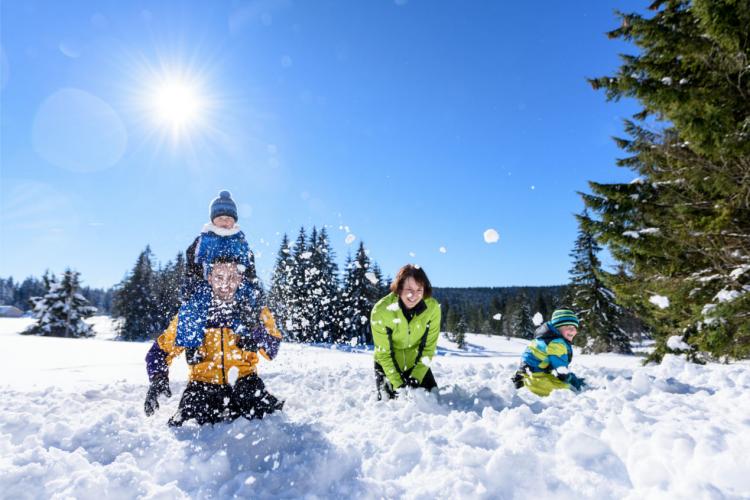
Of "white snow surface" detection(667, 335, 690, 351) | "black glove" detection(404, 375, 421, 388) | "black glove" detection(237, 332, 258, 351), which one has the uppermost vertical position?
"black glove" detection(237, 332, 258, 351)

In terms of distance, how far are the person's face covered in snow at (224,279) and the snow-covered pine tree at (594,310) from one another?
27283 millimetres

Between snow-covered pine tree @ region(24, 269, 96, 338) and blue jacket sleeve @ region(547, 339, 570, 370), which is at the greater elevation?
snow-covered pine tree @ region(24, 269, 96, 338)

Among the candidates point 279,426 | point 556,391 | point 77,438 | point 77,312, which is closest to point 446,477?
point 279,426

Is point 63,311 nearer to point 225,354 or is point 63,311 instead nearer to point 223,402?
point 225,354

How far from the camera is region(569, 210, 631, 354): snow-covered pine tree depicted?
86.2 ft

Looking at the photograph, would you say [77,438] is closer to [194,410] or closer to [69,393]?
[194,410]

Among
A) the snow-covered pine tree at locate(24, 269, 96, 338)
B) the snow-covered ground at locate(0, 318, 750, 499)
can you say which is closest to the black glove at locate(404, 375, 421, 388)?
the snow-covered ground at locate(0, 318, 750, 499)

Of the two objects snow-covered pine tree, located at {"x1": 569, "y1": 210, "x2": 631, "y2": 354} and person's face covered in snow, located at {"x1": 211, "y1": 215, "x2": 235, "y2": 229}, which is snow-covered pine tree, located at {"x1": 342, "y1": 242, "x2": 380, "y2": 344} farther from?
person's face covered in snow, located at {"x1": 211, "y1": 215, "x2": 235, "y2": 229}

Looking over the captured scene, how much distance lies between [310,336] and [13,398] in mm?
22462

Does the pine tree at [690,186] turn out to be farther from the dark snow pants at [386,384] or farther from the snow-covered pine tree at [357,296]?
the snow-covered pine tree at [357,296]

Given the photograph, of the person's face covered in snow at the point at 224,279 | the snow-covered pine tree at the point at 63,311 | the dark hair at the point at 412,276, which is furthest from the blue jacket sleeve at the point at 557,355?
the snow-covered pine tree at the point at 63,311

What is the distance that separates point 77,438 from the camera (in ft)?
10.6

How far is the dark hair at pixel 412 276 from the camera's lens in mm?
4688

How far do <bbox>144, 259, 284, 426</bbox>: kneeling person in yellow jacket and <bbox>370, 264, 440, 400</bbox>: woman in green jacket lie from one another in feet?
4.18
